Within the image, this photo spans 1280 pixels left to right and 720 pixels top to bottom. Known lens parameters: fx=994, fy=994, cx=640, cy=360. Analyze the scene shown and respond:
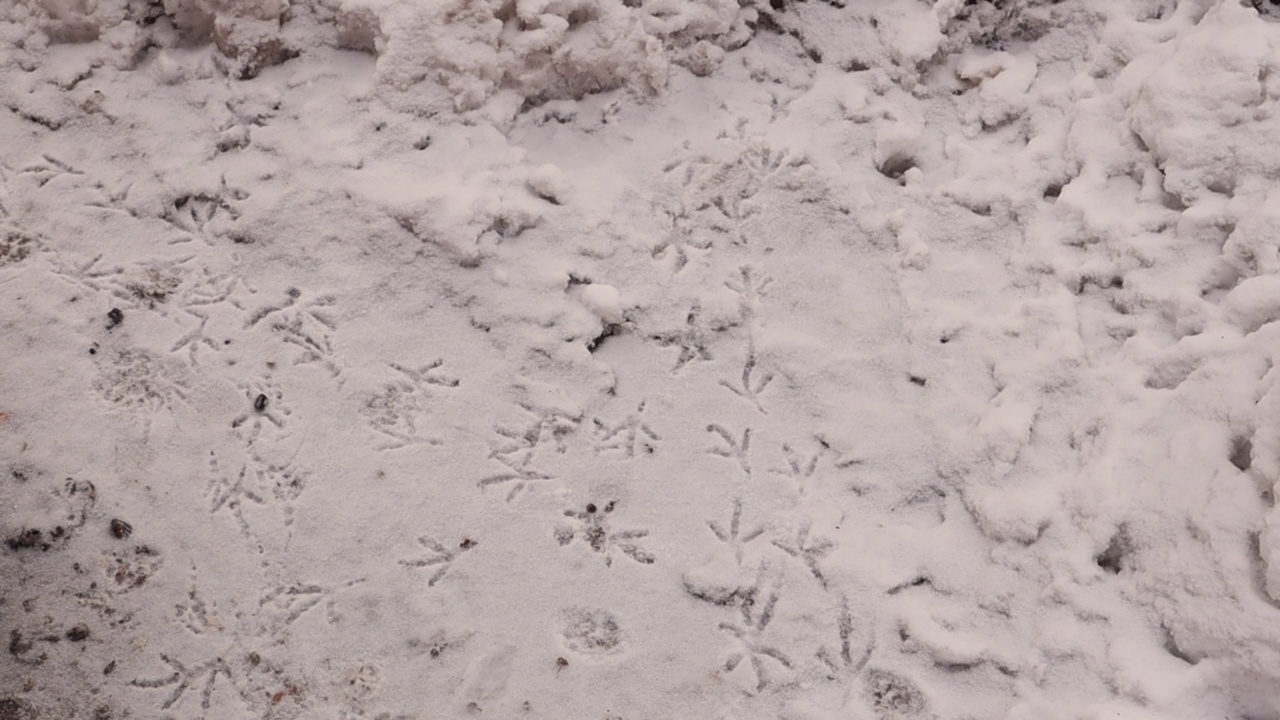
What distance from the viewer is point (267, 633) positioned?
1571 millimetres

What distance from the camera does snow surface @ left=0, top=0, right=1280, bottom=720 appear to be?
5.08 feet

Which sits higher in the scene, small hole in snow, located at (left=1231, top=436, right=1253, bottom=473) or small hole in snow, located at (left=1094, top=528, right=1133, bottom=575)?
small hole in snow, located at (left=1231, top=436, right=1253, bottom=473)

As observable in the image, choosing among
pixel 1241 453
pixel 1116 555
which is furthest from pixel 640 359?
pixel 1241 453

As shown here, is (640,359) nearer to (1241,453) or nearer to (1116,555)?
(1116,555)

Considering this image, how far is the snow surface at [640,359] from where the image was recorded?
1547 millimetres

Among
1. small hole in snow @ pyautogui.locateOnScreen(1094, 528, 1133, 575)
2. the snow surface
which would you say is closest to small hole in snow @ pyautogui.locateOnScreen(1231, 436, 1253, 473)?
the snow surface

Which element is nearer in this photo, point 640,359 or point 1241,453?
point 1241,453

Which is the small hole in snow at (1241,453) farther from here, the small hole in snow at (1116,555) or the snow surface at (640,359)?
the small hole in snow at (1116,555)

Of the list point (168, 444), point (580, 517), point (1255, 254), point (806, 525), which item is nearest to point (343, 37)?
point (168, 444)

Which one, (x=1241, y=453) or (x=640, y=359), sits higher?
(x=1241, y=453)

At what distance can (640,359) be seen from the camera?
6.07 ft

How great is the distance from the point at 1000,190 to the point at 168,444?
5.29ft

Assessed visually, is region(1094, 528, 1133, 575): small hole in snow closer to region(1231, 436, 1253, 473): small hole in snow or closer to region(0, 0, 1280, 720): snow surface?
region(0, 0, 1280, 720): snow surface

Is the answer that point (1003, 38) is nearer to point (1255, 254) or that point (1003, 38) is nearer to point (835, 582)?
point (1255, 254)
